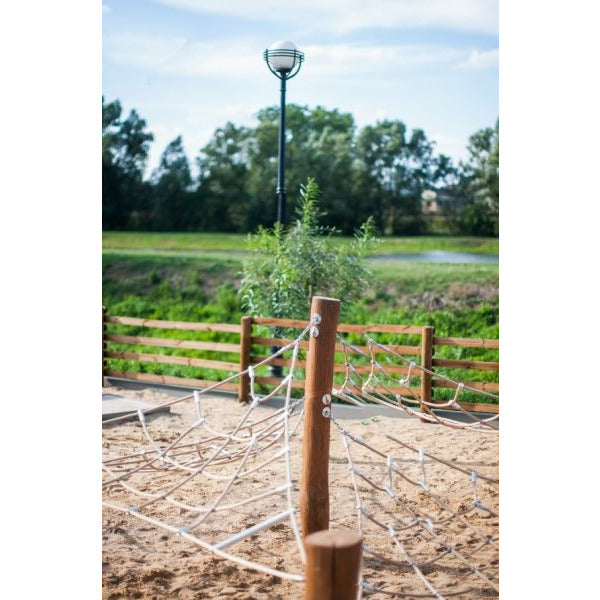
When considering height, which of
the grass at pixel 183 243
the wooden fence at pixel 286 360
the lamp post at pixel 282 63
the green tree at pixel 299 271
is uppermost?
the lamp post at pixel 282 63

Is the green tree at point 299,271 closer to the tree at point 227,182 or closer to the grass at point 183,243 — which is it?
the grass at point 183,243

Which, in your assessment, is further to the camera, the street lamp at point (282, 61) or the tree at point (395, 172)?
the tree at point (395, 172)

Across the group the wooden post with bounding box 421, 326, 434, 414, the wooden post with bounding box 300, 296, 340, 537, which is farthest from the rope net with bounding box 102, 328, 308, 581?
the wooden post with bounding box 421, 326, 434, 414

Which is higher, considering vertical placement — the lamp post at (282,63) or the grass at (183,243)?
the lamp post at (282,63)

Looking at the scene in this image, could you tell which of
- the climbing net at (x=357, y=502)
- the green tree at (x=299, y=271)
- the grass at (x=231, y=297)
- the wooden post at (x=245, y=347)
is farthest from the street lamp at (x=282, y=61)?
the climbing net at (x=357, y=502)

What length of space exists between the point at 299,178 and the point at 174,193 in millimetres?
1359

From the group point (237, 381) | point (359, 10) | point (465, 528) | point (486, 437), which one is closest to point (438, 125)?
point (359, 10)

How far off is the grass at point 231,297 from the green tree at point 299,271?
554 mm

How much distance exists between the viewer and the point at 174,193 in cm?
868

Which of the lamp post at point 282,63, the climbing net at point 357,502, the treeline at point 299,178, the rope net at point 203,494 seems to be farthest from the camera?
the treeline at point 299,178

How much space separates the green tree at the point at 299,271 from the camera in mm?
5520

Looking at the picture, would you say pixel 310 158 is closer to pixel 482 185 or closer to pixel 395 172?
pixel 395 172
